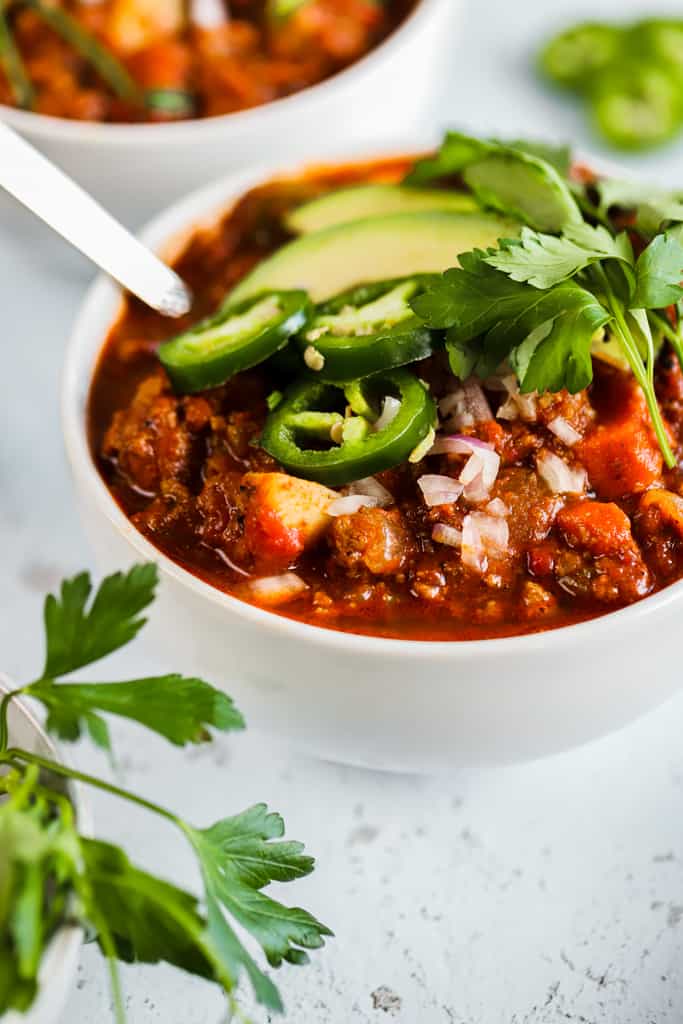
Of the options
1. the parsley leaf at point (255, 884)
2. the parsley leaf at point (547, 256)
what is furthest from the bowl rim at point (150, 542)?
the parsley leaf at point (547, 256)

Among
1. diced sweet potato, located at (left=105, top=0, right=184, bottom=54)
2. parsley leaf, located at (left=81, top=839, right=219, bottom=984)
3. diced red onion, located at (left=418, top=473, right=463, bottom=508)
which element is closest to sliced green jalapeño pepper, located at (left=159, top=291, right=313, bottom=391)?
diced red onion, located at (left=418, top=473, right=463, bottom=508)

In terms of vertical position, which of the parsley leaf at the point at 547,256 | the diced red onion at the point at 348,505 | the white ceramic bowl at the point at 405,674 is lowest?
the white ceramic bowl at the point at 405,674

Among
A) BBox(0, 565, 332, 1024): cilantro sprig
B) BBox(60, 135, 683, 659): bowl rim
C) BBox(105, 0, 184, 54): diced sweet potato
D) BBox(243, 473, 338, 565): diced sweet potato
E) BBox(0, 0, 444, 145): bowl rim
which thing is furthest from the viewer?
BBox(105, 0, 184, 54): diced sweet potato

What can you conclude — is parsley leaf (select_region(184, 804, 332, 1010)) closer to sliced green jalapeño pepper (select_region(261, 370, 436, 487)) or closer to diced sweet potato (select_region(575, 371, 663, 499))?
sliced green jalapeño pepper (select_region(261, 370, 436, 487))

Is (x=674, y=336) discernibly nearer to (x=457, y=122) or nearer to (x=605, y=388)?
(x=605, y=388)

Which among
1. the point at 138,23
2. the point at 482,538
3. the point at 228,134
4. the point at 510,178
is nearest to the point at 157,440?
the point at 482,538

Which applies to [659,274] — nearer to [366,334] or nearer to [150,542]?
[366,334]

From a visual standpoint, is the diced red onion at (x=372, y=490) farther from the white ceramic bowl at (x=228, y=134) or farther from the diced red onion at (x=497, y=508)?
the white ceramic bowl at (x=228, y=134)
